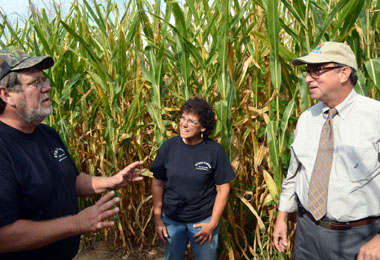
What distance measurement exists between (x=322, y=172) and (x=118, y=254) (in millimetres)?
2169

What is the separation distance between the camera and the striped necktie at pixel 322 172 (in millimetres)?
1416

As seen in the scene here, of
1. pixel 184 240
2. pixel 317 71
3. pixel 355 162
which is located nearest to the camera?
pixel 355 162

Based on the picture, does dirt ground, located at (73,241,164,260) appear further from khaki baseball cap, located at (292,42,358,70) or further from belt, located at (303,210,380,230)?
khaki baseball cap, located at (292,42,358,70)

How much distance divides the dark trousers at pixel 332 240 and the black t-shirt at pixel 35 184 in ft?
Answer: 3.87

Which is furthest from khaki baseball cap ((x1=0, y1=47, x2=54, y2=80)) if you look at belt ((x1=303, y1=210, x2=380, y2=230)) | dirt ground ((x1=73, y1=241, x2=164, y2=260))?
dirt ground ((x1=73, y1=241, x2=164, y2=260))

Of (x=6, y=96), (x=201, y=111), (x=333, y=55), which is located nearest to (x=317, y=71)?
(x=333, y=55)

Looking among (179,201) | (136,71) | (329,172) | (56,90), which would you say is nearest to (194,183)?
(179,201)

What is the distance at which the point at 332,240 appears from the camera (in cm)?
143

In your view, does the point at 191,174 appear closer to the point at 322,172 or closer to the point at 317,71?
the point at 322,172

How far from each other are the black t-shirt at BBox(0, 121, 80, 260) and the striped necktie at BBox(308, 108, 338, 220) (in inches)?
46.4

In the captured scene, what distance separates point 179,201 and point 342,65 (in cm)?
123

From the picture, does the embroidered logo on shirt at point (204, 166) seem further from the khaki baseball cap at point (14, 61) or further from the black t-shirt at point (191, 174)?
the khaki baseball cap at point (14, 61)

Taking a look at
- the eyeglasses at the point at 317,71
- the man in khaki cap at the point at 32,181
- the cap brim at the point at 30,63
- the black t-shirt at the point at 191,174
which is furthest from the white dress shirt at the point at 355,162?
the cap brim at the point at 30,63

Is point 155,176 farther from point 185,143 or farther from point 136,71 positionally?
point 136,71
